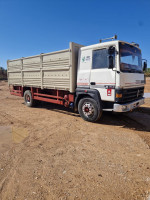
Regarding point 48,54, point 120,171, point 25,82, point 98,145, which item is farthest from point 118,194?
point 25,82

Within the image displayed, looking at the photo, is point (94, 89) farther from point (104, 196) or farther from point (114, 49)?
point (104, 196)

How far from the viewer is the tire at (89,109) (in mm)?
4961

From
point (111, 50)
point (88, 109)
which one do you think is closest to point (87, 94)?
point (88, 109)

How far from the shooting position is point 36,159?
2939 millimetres

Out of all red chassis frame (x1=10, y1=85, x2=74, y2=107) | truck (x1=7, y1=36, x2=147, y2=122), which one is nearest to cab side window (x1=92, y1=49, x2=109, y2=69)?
truck (x1=7, y1=36, x2=147, y2=122)

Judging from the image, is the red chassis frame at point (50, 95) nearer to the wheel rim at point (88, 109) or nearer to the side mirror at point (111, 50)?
the wheel rim at point (88, 109)

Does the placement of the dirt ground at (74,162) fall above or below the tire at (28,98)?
below

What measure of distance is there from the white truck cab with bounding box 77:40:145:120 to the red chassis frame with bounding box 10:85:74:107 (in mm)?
802

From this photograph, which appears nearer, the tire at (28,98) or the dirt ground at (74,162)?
the dirt ground at (74,162)

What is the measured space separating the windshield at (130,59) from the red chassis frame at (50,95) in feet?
7.56

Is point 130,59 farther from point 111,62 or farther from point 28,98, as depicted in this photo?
point 28,98

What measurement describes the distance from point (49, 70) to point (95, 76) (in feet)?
7.90

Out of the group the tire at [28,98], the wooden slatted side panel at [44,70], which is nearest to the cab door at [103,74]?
the wooden slatted side panel at [44,70]

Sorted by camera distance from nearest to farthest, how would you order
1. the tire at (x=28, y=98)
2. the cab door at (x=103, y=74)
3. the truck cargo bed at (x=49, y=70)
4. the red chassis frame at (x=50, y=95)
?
the cab door at (x=103, y=74), the truck cargo bed at (x=49, y=70), the red chassis frame at (x=50, y=95), the tire at (x=28, y=98)
